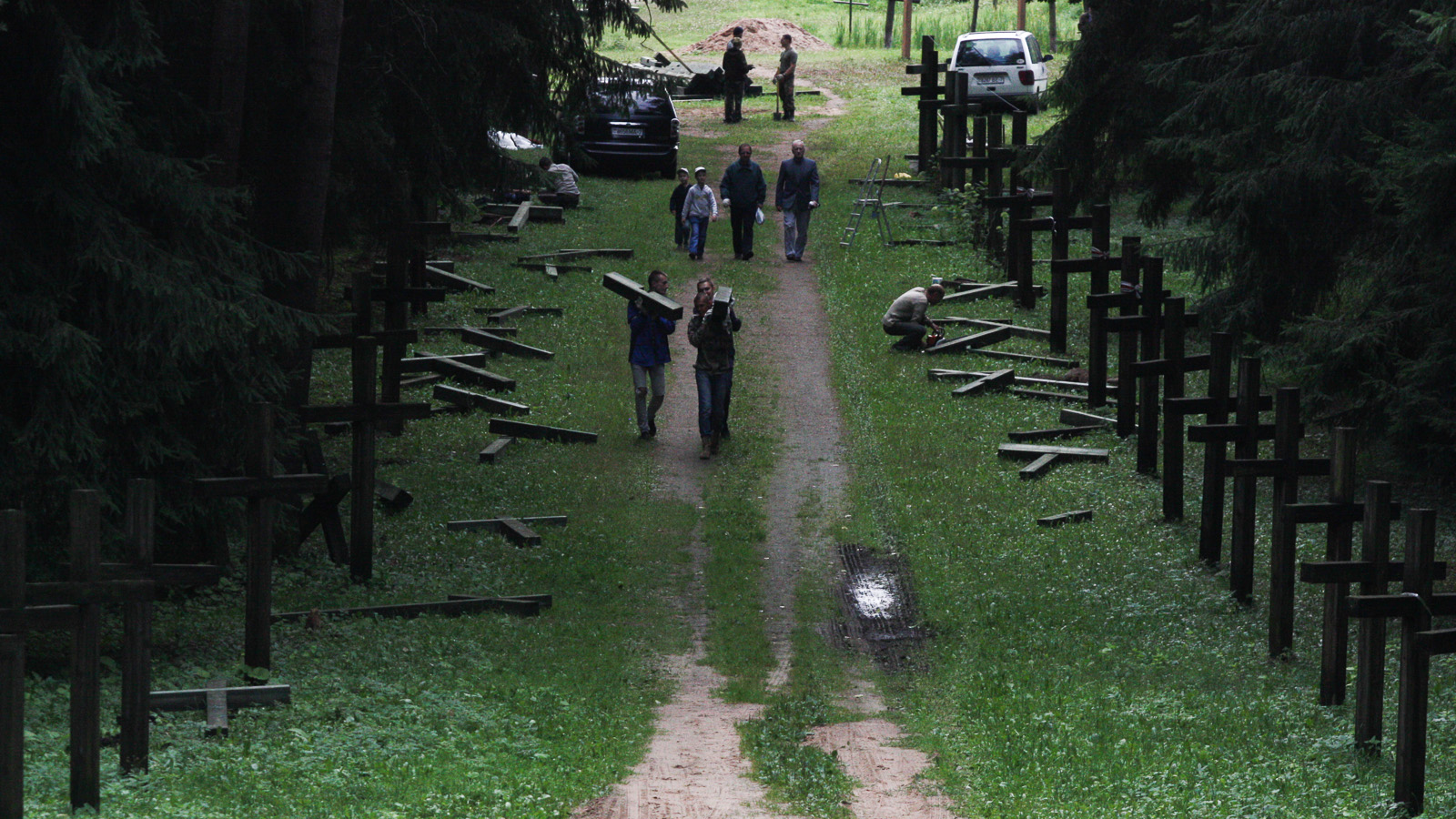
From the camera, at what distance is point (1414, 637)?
816 centimetres

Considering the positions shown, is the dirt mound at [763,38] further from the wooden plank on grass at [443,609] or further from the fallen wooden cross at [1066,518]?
the wooden plank on grass at [443,609]

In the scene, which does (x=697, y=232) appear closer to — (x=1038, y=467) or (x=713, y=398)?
(x=713, y=398)

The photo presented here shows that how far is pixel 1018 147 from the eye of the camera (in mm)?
25359

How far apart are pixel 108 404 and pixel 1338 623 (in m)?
8.42

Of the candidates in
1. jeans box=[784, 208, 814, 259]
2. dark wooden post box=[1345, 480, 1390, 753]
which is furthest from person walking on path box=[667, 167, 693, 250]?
dark wooden post box=[1345, 480, 1390, 753]

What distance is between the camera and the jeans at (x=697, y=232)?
25720 mm

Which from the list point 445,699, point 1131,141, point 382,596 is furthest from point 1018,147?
point 445,699

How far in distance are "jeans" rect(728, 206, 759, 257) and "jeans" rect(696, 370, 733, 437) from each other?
28.5 feet

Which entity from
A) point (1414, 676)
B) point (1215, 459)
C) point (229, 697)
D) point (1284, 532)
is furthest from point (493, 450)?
point (1414, 676)

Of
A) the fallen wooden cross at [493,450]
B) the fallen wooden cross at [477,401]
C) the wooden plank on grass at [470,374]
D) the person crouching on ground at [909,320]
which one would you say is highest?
the person crouching on ground at [909,320]

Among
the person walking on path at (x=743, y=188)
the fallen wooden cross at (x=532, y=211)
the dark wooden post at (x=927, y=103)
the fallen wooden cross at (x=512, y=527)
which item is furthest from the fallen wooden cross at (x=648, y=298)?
the dark wooden post at (x=927, y=103)

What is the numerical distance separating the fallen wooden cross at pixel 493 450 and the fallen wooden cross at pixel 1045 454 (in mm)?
5490

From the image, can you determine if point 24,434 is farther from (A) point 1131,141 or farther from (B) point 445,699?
(A) point 1131,141

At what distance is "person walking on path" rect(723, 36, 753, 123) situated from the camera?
39.4m
